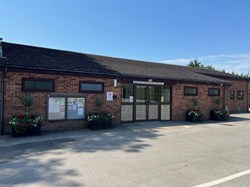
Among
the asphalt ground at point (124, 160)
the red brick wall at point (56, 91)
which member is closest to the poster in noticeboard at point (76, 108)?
the red brick wall at point (56, 91)

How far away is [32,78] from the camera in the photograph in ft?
30.2

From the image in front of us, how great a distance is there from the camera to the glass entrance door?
12332 millimetres

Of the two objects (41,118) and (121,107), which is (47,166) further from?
(121,107)

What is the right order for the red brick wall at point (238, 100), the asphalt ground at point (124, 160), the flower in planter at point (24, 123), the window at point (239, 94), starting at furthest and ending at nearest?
the window at point (239, 94), the red brick wall at point (238, 100), the flower in planter at point (24, 123), the asphalt ground at point (124, 160)

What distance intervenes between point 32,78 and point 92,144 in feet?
13.9

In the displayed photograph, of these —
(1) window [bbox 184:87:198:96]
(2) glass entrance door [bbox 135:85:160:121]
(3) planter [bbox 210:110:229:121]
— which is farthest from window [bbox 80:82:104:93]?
(3) planter [bbox 210:110:229:121]

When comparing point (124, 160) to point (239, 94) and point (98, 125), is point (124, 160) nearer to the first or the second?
point (98, 125)

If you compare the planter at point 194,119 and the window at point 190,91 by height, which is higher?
Result: the window at point 190,91

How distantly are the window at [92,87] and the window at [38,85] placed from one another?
144 cm

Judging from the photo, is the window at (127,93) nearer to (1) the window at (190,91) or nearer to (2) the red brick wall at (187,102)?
(2) the red brick wall at (187,102)

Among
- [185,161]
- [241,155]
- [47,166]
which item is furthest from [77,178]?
[241,155]

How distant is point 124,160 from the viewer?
555 cm

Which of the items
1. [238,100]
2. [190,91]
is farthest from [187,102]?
[238,100]

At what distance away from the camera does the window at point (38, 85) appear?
9.09 meters
